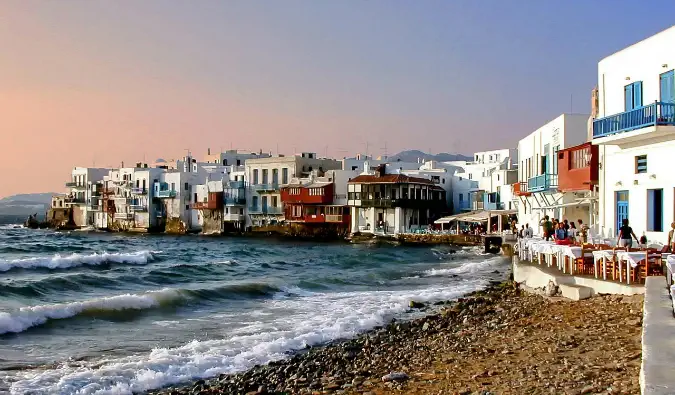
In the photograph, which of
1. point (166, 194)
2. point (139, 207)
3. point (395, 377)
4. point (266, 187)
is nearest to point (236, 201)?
point (266, 187)

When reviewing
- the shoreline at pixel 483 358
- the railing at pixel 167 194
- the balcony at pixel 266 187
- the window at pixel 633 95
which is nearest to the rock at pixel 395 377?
the shoreline at pixel 483 358

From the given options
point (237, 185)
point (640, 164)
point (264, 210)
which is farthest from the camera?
point (237, 185)

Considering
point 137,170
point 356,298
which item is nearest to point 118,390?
point 356,298

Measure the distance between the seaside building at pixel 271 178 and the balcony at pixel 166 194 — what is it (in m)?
11.8

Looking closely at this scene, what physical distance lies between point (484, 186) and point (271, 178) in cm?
2669

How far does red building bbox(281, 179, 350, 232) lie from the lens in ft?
237

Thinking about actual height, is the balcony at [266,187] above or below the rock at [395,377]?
above

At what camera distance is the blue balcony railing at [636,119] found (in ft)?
55.7

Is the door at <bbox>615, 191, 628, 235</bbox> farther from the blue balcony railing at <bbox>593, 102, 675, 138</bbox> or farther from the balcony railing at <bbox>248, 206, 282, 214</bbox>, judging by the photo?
the balcony railing at <bbox>248, 206, 282, 214</bbox>

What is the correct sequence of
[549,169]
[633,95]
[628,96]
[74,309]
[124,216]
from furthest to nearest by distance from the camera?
[124,216] < [549,169] < [74,309] < [628,96] < [633,95]

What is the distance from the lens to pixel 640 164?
61.8 feet

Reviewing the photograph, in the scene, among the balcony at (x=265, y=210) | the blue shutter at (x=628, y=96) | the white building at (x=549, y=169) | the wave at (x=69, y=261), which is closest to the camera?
the blue shutter at (x=628, y=96)

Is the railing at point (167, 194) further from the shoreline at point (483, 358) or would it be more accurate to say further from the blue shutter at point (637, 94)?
the shoreline at point (483, 358)

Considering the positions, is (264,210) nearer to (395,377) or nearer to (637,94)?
(637,94)
